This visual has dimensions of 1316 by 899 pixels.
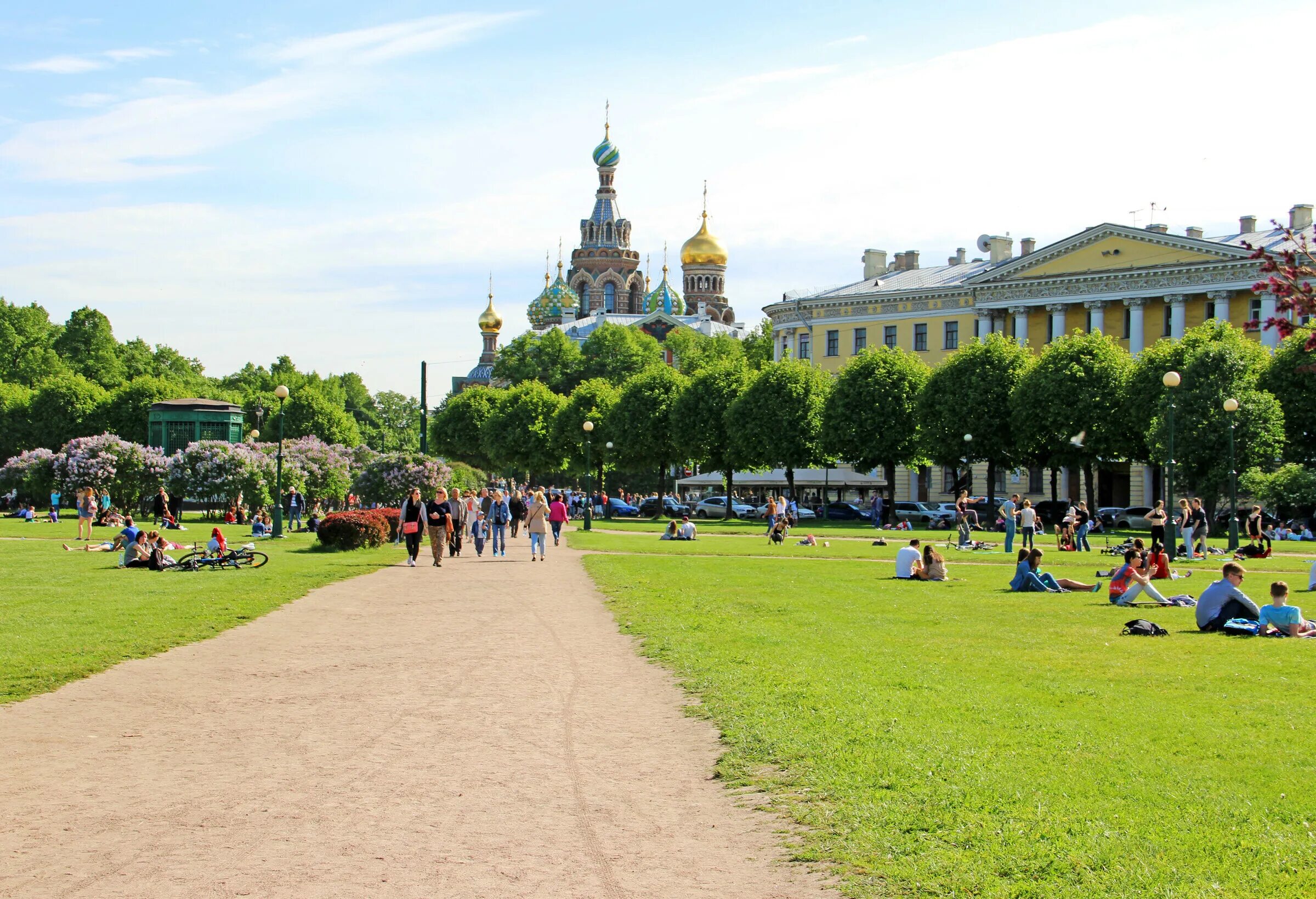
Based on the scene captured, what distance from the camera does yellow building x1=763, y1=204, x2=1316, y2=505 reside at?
65250mm

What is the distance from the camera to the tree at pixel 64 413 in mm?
90625

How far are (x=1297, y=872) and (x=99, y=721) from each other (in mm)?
8847

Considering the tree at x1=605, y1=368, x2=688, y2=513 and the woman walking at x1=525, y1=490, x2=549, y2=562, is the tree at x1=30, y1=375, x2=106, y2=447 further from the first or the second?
the woman walking at x1=525, y1=490, x2=549, y2=562

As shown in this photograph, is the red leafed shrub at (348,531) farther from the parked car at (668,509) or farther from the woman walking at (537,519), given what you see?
the parked car at (668,509)

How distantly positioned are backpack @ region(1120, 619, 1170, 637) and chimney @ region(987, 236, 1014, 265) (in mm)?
67419

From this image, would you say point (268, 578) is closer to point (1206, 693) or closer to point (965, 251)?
point (1206, 693)

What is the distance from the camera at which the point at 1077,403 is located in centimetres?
5588

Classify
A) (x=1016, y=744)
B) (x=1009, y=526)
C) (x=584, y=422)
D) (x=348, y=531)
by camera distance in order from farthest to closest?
1. (x=584, y=422)
2. (x=1009, y=526)
3. (x=348, y=531)
4. (x=1016, y=744)

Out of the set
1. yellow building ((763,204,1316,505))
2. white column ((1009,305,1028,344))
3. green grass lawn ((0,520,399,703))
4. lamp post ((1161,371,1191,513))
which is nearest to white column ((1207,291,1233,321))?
yellow building ((763,204,1316,505))

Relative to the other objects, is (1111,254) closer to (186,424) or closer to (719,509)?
(719,509)

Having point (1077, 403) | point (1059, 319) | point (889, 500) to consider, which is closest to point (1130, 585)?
point (1077, 403)

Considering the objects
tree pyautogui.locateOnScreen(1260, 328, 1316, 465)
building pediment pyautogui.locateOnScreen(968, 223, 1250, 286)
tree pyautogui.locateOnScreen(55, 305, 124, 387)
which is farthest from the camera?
tree pyautogui.locateOnScreen(55, 305, 124, 387)

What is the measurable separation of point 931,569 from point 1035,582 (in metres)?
2.71

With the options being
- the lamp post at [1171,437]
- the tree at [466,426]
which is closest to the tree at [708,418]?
the tree at [466,426]
